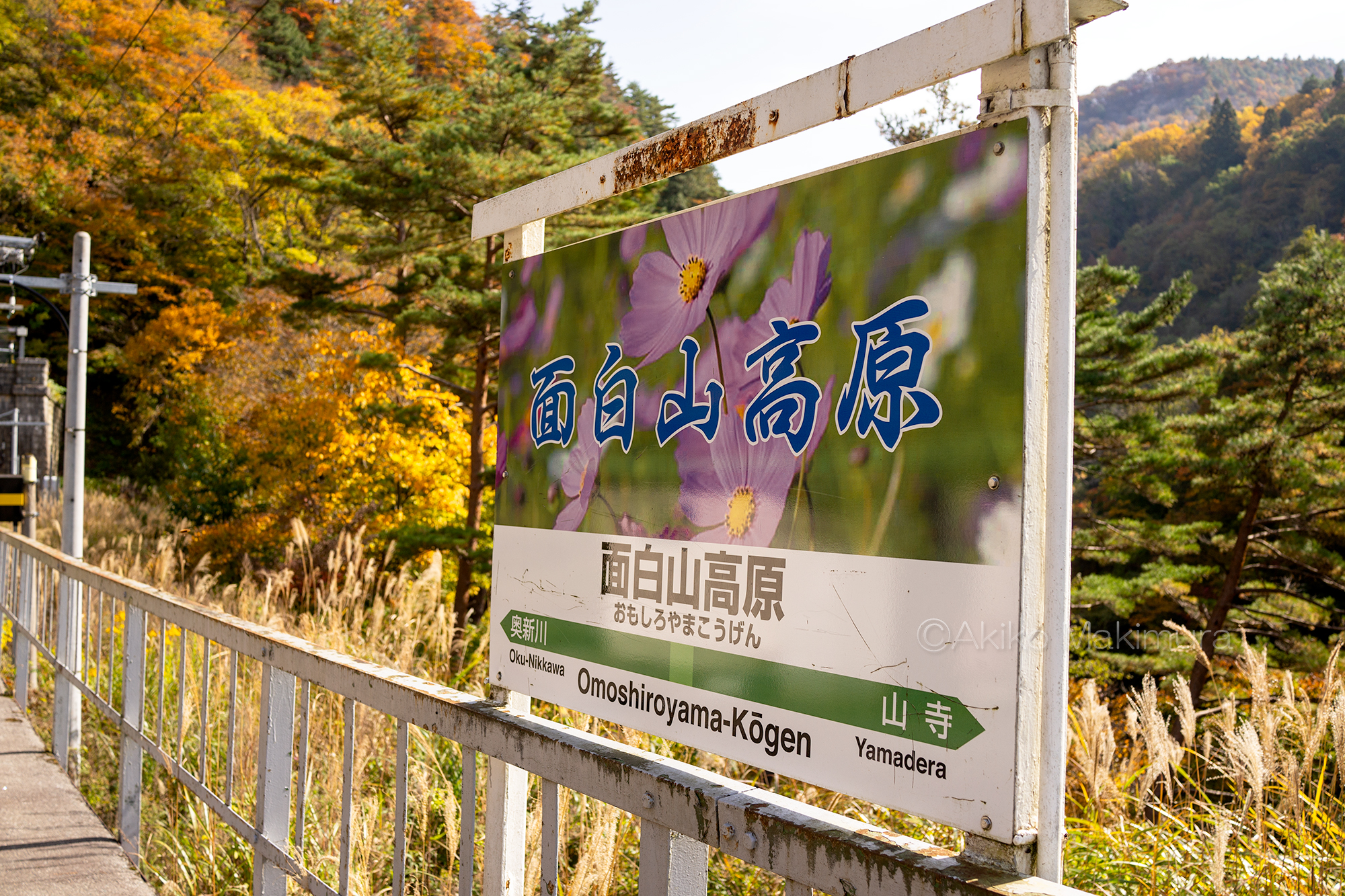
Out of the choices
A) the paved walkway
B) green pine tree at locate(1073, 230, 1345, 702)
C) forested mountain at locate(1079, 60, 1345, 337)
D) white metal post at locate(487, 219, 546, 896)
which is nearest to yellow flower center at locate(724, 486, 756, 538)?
white metal post at locate(487, 219, 546, 896)

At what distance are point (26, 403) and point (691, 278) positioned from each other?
85.1ft

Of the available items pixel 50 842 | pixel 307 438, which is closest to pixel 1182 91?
pixel 307 438

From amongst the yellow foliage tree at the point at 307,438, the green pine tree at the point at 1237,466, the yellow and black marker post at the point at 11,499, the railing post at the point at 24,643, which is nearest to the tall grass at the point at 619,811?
the railing post at the point at 24,643

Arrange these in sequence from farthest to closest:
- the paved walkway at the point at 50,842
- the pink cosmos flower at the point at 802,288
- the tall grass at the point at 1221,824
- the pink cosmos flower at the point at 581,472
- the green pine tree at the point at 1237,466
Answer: the green pine tree at the point at 1237,466
the paved walkway at the point at 50,842
the tall grass at the point at 1221,824
the pink cosmos flower at the point at 581,472
the pink cosmos flower at the point at 802,288

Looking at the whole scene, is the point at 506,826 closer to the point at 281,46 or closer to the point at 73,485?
the point at 73,485

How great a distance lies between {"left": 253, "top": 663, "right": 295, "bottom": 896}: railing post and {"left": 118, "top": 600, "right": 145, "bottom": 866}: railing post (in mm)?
1447

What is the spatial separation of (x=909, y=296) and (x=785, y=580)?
491mm

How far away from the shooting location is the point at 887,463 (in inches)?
57.5

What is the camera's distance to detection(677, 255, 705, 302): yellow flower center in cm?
186

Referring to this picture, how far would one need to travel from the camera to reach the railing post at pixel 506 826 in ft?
7.13

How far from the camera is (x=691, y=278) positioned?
6.18 ft

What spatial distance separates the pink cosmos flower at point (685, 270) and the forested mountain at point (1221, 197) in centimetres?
4260

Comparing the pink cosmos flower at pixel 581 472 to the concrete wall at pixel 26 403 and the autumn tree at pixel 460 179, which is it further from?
the concrete wall at pixel 26 403

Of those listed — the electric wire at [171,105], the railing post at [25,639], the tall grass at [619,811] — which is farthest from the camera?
the electric wire at [171,105]
